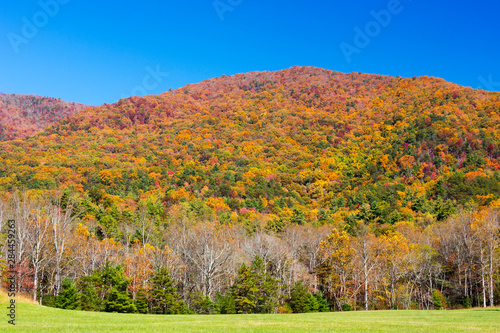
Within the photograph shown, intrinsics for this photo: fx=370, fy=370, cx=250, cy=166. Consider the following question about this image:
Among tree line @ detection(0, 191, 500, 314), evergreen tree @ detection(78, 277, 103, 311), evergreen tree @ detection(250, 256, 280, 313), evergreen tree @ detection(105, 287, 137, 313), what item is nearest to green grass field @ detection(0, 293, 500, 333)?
evergreen tree @ detection(78, 277, 103, 311)

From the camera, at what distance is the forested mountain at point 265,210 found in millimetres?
45781

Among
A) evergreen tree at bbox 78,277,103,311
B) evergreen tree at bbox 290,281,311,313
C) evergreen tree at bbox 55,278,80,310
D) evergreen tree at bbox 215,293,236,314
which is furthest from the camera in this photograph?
evergreen tree at bbox 290,281,311,313

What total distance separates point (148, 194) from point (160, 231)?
32.7 metres

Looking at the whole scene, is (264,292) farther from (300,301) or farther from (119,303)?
(119,303)

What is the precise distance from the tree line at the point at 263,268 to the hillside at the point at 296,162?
21.9 meters

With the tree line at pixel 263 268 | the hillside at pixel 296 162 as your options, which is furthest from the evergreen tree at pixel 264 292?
the hillside at pixel 296 162

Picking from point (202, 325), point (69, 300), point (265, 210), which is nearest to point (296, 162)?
point (265, 210)

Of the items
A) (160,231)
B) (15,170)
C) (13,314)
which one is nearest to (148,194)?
(160,231)

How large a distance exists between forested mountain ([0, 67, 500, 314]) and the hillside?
66 cm

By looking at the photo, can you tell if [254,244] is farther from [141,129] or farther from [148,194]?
[141,129]

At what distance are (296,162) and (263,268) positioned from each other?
105m

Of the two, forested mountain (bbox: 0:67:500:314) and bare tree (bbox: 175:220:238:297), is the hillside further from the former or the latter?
bare tree (bbox: 175:220:238:297)

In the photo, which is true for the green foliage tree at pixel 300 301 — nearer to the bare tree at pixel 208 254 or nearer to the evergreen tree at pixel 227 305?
the evergreen tree at pixel 227 305

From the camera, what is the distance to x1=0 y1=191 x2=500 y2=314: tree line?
42281mm
